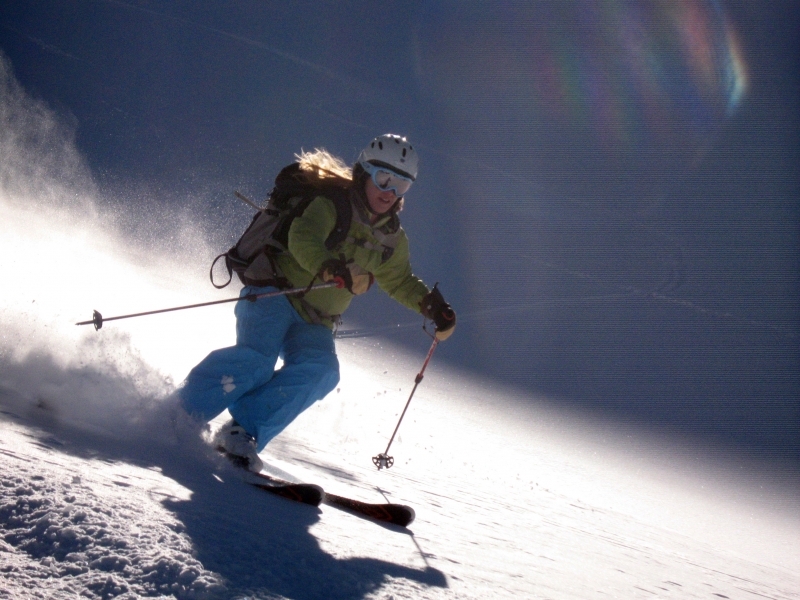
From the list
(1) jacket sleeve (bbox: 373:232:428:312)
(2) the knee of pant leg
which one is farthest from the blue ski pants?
(1) jacket sleeve (bbox: 373:232:428:312)

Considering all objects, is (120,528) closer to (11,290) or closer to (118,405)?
(118,405)

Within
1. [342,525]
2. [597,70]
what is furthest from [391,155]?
[597,70]

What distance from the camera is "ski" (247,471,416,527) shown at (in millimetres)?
2400

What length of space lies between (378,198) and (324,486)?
1194 mm

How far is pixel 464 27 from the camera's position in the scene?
16.3 m

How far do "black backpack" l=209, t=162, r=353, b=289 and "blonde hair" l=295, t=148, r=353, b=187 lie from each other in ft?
0.12

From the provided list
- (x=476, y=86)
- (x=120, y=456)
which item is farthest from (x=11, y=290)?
(x=476, y=86)

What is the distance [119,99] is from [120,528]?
14.5 metres

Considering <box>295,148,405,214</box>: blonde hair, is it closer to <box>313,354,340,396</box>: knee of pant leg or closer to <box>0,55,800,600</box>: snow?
<box>313,354,340,396</box>: knee of pant leg

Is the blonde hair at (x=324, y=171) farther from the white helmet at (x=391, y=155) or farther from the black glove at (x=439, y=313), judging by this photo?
the black glove at (x=439, y=313)

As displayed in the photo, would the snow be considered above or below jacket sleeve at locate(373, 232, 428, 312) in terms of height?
below

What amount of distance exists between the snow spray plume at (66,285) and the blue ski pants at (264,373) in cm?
21

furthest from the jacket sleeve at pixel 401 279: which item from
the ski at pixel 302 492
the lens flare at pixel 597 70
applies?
the lens flare at pixel 597 70

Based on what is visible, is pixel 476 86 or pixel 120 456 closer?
pixel 120 456
